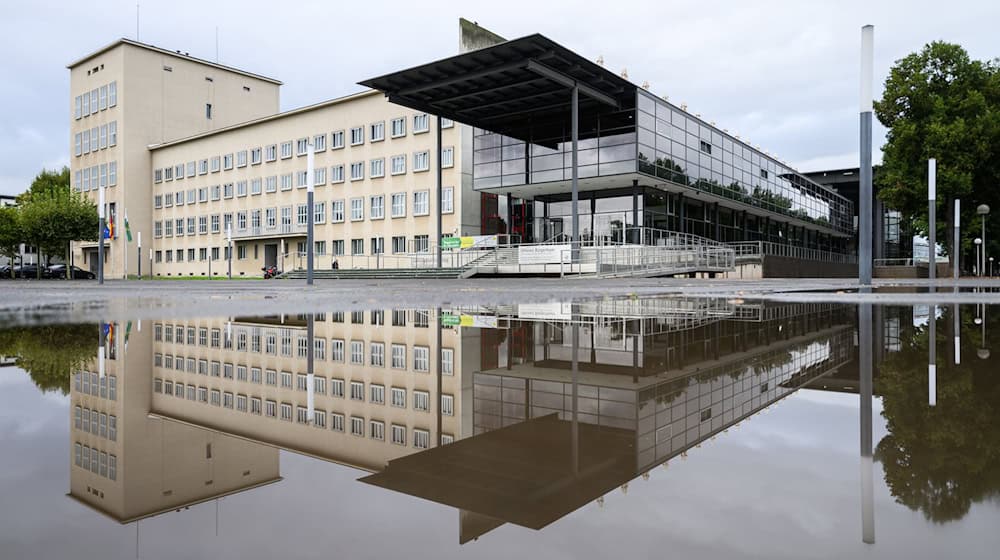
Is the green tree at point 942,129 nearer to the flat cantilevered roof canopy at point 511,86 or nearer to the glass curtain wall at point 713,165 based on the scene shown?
the glass curtain wall at point 713,165

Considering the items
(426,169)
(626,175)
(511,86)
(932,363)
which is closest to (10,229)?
(426,169)

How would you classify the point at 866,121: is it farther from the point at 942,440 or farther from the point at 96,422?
the point at 96,422

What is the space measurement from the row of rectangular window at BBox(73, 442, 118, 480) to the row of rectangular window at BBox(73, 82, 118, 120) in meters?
80.3

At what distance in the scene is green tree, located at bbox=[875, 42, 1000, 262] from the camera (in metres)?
36.0

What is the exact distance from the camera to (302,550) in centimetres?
122

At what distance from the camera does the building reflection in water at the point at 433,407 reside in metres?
1.58

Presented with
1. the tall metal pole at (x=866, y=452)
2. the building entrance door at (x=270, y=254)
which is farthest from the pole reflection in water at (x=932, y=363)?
the building entrance door at (x=270, y=254)

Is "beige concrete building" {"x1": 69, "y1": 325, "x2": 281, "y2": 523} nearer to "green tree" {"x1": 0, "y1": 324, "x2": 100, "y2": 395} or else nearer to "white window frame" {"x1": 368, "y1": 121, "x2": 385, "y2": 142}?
"green tree" {"x1": 0, "y1": 324, "x2": 100, "y2": 395}

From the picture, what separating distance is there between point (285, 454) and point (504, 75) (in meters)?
32.2

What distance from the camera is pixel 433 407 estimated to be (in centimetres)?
247

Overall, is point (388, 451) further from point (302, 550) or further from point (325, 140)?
point (325, 140)

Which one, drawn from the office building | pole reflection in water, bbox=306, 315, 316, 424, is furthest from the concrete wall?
pole reflection in water, bbox=306, 315, 316, 424

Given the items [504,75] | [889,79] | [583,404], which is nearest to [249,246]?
[504,75]

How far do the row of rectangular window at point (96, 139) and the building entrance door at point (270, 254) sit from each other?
24223mm
